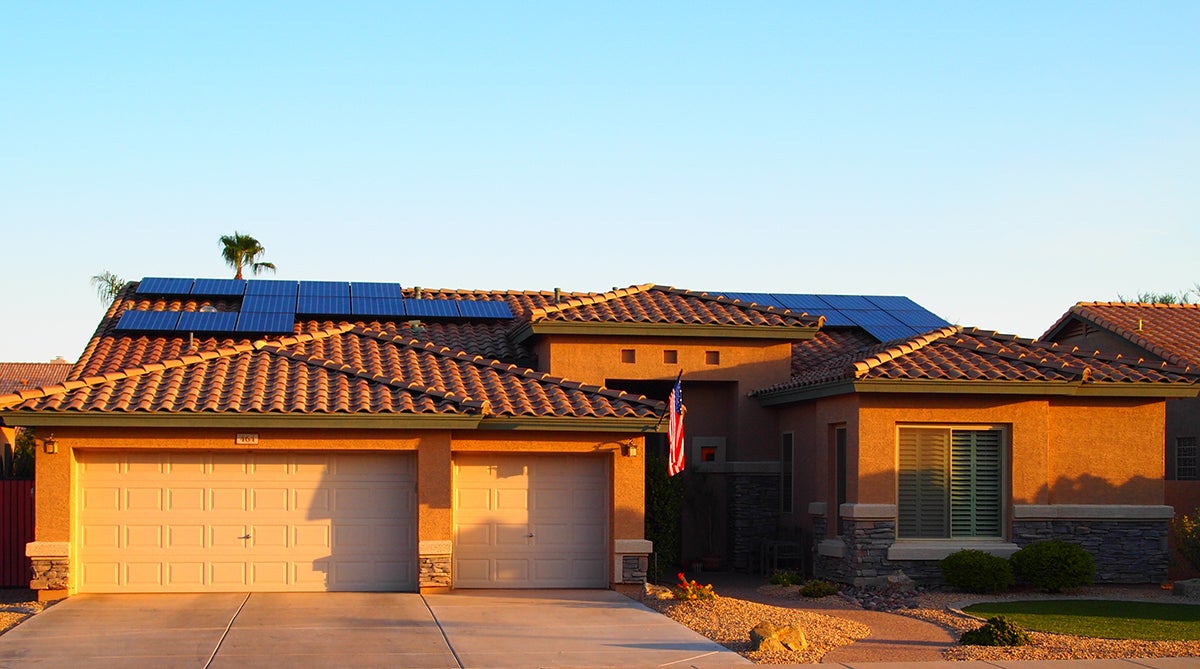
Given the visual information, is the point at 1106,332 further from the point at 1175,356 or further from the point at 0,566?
the point at 0,566

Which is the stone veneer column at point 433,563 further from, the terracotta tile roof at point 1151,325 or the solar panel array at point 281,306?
the terracotta tile roof at point 1151,325

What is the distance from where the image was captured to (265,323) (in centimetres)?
2344

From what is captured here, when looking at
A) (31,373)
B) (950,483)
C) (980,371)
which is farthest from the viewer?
(31,373)

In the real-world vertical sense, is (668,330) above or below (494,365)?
above

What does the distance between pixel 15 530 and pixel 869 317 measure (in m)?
16.8

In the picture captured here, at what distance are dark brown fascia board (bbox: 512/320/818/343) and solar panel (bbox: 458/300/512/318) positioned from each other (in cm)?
198

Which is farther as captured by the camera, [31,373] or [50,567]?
[31,373]

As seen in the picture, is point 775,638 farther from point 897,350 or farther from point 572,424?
point 897,350

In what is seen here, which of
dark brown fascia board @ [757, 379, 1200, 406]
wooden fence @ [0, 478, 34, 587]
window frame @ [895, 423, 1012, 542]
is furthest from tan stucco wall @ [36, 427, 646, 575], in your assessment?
window frame @ [895, 423, 1012, 542]

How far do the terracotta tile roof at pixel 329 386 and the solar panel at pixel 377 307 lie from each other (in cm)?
273

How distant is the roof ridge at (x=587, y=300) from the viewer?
2267 centimetres

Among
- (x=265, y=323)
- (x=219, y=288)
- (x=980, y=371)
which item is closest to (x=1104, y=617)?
(x=980, y=371)

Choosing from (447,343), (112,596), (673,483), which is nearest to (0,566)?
(112,596)

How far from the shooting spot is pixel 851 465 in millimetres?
20469
